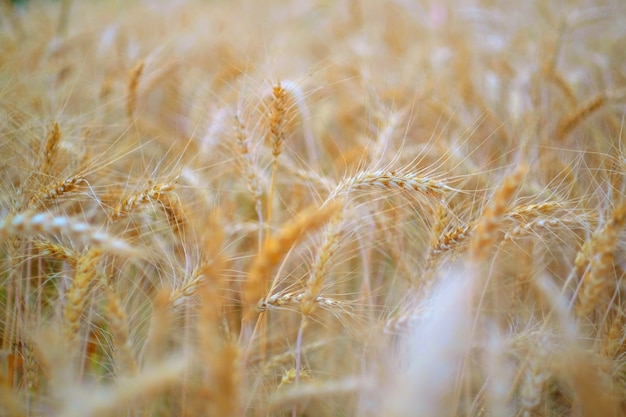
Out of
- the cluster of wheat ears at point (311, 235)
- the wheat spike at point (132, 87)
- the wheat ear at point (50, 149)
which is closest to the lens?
the cluster of wheat ears at point (311, 235)

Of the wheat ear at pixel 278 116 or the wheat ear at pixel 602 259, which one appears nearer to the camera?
the wheat ear at pixel 602 259

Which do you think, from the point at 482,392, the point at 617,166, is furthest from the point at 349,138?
the point at 482,392

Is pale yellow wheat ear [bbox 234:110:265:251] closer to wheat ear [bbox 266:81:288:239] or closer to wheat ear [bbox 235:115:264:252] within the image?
wheat ear [bbox 235:115:264:252]

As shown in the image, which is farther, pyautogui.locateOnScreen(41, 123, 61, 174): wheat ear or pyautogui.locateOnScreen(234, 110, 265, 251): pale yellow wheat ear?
pyautogui.locateOnScreen(234, 110, 265, 251): pale yellow wheat ear

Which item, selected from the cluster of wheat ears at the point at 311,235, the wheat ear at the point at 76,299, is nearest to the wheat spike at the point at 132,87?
the cluster of wheat ears at the point at 311,235

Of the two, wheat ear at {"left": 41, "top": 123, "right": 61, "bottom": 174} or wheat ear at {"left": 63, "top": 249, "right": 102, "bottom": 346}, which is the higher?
wheat ear at {"left": 41, "top": 123, "right": 61, "bottom": 174}

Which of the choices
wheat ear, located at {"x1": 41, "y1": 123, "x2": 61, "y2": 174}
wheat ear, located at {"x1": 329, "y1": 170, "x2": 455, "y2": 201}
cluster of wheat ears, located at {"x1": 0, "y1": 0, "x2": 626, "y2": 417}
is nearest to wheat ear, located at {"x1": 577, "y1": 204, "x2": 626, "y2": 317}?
cluster of wheat ears, located at {"x1": 0, "y1": 0, "x2": 626, "y2": 417}

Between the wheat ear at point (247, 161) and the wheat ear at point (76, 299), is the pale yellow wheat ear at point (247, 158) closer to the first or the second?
the wheat ear at point (247, 161)

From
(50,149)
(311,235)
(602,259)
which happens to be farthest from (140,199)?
(602,259)

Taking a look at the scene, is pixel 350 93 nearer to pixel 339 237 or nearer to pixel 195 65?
pixel 195 65

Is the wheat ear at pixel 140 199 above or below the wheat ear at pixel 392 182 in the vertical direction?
below
